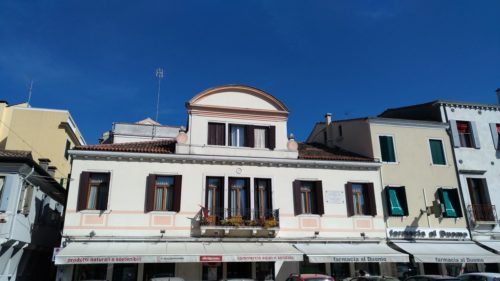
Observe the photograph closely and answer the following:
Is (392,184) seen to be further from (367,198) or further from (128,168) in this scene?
(128,168)

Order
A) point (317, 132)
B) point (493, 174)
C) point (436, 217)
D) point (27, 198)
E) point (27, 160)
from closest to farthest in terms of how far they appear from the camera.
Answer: point (27, 160), point (27, 198), point (436, 217), point (493, 174), point (317, 132)

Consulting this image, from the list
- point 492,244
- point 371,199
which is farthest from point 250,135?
point 492,244

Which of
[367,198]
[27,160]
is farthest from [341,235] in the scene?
[27,160]

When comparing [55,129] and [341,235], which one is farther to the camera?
[55,129]

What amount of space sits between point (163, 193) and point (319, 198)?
26.7ft

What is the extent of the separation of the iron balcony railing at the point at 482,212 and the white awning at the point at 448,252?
5.94ft

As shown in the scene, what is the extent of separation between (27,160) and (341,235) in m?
15.6

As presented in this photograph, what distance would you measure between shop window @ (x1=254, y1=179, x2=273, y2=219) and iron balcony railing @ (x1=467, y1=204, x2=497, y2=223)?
39.8 feet

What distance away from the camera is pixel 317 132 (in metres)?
29.6

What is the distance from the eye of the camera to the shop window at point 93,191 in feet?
62.6

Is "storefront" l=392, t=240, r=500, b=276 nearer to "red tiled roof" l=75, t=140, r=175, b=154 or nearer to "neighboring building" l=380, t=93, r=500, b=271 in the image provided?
"neighboring building" l=380, t=93, r=500, b=271

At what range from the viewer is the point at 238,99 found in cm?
2288

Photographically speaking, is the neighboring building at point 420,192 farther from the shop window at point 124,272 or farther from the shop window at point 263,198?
the shop window at point 124,272

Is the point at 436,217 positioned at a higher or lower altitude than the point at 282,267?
higher
